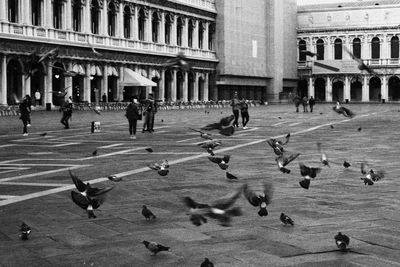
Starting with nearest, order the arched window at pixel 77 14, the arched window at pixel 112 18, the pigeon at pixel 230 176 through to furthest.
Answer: the pigeon at pixel 230 176 < the arched window at pixel 77 14 < the arched window at pixel 112 18

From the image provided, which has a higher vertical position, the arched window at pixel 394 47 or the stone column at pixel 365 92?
the arched window at pixel 394 47

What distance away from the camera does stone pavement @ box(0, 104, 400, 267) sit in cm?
596

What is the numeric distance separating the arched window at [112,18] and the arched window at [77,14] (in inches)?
143

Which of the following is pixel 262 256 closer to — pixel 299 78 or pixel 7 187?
pixel 7 187

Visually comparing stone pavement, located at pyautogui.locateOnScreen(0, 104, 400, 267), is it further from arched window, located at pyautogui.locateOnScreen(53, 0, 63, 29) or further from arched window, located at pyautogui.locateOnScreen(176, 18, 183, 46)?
arched window, located at pyautogui.locateOnScreen(176, 18, 183, 46)

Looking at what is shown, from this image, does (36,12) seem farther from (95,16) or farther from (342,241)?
(342,241)

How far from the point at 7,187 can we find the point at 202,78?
51.1 m

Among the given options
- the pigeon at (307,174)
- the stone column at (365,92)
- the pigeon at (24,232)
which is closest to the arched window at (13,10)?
the pigeon at (307,174)

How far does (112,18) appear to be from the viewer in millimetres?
50062

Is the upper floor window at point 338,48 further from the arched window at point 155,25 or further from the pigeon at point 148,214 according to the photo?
the pigeon at point 148,214

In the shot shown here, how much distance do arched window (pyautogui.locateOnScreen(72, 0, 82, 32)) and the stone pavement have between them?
30.8 meters

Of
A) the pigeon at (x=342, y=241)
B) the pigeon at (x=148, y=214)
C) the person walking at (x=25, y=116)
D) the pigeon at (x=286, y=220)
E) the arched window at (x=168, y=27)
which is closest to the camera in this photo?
the pigeon at (x=342, y=241)

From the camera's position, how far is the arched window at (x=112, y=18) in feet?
163

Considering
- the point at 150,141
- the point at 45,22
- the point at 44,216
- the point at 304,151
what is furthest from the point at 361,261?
the point at 45,22
